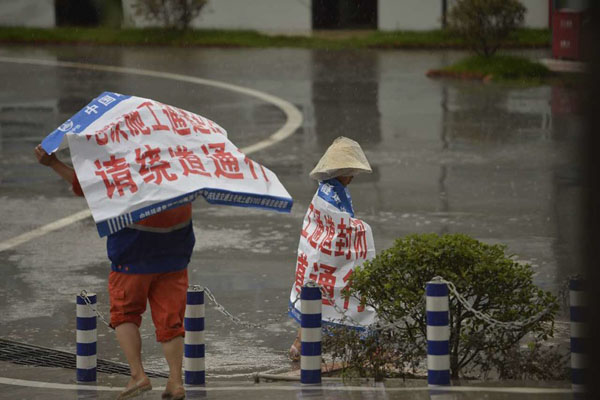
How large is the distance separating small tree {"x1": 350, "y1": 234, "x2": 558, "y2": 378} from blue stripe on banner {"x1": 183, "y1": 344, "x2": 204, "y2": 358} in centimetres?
98

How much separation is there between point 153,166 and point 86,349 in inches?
51.4

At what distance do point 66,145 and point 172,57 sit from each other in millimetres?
23660

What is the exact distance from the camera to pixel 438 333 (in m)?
5.66

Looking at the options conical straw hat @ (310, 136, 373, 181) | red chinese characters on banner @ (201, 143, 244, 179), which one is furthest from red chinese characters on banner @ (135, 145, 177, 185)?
conical straw hat @ (310, 136, 373, 181)

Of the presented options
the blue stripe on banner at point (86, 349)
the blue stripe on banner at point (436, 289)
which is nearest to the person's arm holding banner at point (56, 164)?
the blue stripe on banner at point (86, 349)

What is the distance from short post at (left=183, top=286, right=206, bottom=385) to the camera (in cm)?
625

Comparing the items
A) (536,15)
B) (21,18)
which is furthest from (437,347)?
(21,18)

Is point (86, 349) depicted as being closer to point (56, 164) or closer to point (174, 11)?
point (56, 164)

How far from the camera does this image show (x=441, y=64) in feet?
→ 89.9

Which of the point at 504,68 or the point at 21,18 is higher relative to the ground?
the point at 21,18

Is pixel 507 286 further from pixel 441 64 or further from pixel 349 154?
pixel 441 64

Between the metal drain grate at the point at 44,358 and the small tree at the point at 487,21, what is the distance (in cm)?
2011

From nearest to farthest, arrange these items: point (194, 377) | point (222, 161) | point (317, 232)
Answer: point (222, 161)
point (194, 377)
point (317, 232)

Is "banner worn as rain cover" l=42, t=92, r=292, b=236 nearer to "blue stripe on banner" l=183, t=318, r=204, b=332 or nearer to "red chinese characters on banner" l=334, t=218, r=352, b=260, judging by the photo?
"blue stripe on banner" l=183, t=318, r=204, b=332
